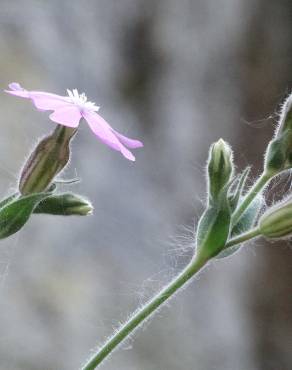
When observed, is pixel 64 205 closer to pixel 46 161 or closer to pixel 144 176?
pixel 46 161

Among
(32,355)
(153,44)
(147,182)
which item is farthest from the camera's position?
(153,44)

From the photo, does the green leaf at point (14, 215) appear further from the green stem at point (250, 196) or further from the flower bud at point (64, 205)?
the green stem at point (250, 196)

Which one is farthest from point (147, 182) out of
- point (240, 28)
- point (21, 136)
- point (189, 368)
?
point (240, 28)

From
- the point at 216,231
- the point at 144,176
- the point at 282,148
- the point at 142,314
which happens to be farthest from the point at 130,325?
the point at 144,176

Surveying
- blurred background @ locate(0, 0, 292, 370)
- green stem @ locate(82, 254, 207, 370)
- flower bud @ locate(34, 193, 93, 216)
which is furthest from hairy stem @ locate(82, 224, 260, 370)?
blurred background @ locate(0, 0, 292, 370)

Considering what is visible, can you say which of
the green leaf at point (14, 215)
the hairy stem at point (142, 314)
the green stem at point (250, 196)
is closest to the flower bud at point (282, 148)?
the green stem at point (250, 196)

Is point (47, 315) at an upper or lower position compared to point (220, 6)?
lower

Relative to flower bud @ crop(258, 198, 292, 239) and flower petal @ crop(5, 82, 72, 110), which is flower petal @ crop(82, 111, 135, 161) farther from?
flower bud @ crop(258, 198, 292, 239)

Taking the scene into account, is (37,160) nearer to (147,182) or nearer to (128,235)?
(128,235)
